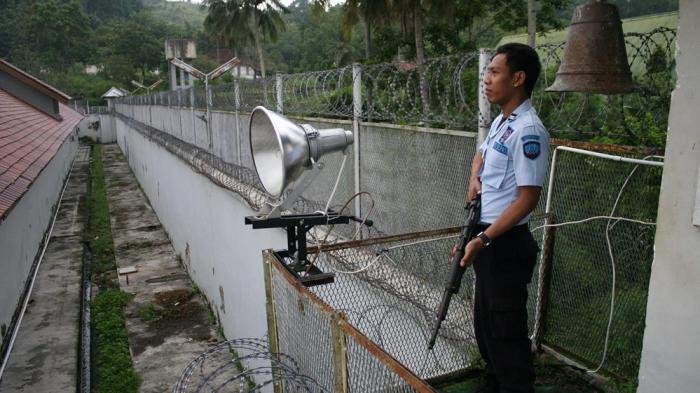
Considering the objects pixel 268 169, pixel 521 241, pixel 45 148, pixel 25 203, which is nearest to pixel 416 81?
pixel 268 169

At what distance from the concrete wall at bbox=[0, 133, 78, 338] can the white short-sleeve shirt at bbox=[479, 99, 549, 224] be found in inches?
180

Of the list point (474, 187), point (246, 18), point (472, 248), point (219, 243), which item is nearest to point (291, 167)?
point (474, 187)

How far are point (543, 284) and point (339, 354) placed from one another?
6.07ft

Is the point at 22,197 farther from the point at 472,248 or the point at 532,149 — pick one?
the point at 532,149

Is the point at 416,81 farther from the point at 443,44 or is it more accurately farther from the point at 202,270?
the point at 443,44

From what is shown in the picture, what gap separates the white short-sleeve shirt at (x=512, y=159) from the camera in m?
2.22

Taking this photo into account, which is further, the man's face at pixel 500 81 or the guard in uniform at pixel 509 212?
the man's face at pixel 500 81

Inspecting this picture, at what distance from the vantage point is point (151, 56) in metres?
61.8

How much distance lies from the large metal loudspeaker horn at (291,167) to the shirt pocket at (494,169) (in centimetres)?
88

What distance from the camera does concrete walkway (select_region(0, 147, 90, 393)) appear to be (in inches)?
274

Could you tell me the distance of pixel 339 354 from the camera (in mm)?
2035

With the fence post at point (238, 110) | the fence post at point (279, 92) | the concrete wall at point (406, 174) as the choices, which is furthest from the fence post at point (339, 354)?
the fence post at point (238, 110)

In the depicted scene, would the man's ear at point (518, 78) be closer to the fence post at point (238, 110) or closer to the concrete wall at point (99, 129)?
the fence post at point (238, 110)

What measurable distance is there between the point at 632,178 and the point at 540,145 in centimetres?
101
